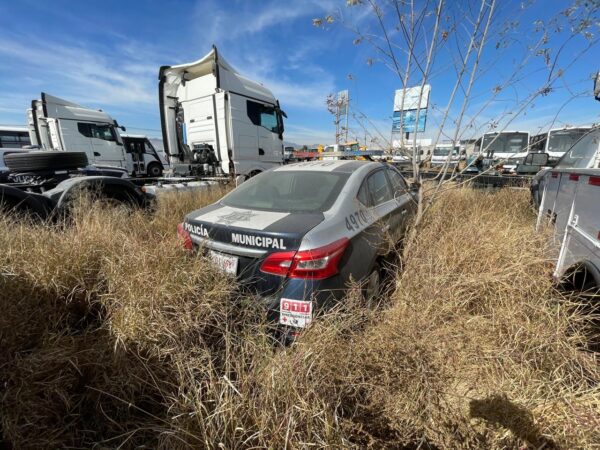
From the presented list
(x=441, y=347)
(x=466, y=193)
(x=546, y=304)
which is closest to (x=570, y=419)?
(x=441, y=347)

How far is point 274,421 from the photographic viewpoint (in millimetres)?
1239

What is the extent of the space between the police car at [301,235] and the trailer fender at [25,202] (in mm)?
2869

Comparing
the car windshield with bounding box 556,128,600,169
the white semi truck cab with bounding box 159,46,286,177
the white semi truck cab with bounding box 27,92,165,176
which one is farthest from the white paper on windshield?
the white semi truck cab with bounding box 27,92,165,176

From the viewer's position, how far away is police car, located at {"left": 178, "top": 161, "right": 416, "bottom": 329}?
1.89 m

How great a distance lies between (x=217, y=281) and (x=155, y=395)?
2.60 feet

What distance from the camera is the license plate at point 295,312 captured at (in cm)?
187

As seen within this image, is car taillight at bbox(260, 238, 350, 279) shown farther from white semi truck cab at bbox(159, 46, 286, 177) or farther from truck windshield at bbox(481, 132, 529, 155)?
truck windshield at bbox(481, 132, 529, 155)

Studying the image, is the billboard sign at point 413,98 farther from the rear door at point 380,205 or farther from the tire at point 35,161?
the tire at point 35,161

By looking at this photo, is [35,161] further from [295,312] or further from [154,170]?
[154,170]

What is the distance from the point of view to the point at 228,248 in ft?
7.07

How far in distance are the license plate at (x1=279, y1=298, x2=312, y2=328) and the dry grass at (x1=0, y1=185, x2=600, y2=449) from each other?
0.45ft

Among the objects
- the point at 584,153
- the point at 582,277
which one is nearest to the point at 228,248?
the point at 582,277

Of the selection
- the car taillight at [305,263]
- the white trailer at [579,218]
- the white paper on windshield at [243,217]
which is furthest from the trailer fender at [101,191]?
the white trailer at [579,218]

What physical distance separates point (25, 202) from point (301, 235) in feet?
14.0
